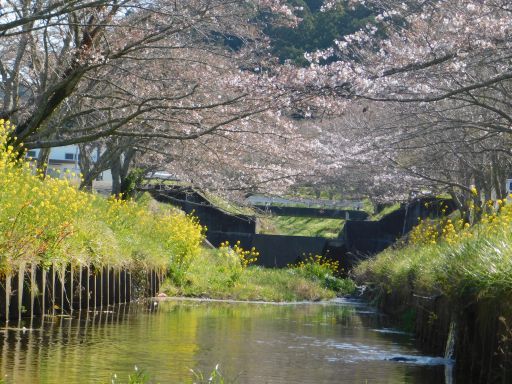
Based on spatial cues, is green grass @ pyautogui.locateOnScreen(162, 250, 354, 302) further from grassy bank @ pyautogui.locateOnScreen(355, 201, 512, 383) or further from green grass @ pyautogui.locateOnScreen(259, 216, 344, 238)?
green grass @ pyautogui.locateOnScreen(259, 216, 344, 238)

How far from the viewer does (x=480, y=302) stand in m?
10.9

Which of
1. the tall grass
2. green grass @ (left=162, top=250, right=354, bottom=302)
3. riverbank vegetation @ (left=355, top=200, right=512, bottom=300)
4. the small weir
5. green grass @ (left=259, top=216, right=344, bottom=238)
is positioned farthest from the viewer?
green grass @ (left=259, top=216, right=344, bottom=238)

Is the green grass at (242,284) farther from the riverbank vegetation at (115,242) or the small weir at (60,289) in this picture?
the small weir at (60,289)

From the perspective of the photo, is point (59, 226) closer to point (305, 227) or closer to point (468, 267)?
point (468, 267)

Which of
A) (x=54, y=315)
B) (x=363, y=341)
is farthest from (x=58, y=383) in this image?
(x=363, y=341)

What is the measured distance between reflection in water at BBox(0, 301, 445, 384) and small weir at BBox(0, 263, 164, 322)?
0.30 metres

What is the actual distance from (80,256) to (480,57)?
7236mm

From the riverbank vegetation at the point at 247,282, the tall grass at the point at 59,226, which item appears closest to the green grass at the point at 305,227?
the riverbank vegetation at the point at 247,282

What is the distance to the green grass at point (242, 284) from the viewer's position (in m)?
24.8

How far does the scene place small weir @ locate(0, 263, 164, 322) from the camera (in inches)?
519

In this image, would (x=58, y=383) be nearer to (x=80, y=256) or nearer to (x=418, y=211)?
(x=80, y=256)

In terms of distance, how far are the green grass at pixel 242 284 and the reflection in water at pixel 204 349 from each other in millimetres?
5865

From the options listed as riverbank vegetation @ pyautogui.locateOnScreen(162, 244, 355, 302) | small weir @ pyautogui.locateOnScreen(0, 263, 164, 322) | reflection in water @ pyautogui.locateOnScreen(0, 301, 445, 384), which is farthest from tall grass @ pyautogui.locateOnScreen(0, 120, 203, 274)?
riverbank vegetation @ pyautogui.locateOnScreen(162, 244, 355, 302)

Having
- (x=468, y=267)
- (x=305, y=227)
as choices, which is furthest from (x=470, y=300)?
(x=305, y=227)
